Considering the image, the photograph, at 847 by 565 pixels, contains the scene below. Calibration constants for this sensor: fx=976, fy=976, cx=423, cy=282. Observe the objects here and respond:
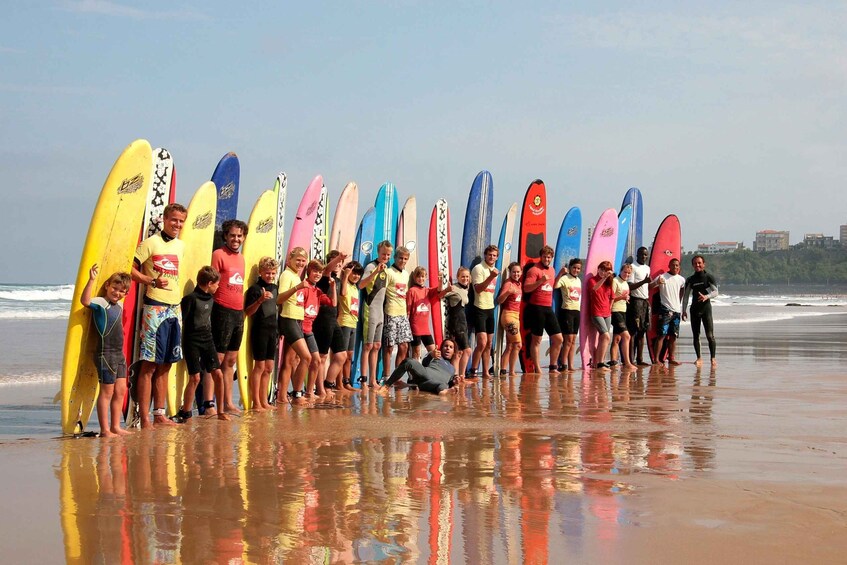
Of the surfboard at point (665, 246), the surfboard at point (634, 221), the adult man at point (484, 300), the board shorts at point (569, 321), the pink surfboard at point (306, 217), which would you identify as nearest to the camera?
the pink surfboard at point (306, 217)

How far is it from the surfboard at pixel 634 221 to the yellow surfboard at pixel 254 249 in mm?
6142

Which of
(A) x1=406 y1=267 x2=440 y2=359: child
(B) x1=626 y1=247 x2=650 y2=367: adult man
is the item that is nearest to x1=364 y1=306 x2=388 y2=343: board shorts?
(A) x1=406 y1=267 x2=440 y2=359: child

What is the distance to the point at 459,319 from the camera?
31.8 feet

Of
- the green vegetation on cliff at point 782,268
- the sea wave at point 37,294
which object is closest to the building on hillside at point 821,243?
the green vegetation on cliff at point 782,268

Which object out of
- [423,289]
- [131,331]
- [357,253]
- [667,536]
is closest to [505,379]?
[423,289]

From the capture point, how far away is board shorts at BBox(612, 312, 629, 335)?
36.5ft

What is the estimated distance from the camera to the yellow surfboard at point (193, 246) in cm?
677

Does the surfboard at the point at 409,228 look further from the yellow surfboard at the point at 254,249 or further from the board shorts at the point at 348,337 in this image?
the yellow surfboard at the point at 254,249

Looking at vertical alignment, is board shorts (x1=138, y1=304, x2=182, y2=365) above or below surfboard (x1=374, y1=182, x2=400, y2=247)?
below

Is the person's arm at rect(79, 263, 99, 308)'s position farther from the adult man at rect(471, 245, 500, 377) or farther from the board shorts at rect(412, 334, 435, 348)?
the adult man at rect(471, 245, 500, 377)

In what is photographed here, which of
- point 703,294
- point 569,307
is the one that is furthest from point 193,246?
point 703,294

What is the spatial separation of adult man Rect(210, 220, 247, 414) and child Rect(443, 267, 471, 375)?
3095 mm

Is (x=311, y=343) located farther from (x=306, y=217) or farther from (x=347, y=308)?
(x=306, y=217)

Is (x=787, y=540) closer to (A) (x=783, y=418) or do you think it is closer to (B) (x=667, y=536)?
(B) (x=667, y=536)
